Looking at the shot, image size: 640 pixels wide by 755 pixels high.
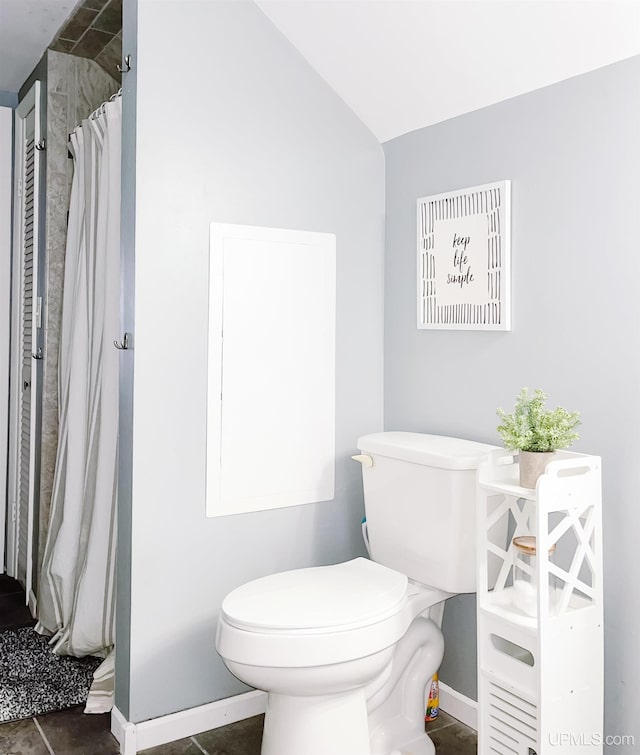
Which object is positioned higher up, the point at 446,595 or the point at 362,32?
the point at 362,32

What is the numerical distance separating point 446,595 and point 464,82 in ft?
4.69

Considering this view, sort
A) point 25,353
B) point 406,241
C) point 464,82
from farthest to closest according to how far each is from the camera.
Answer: point 25,353
point 406,241
point 464,82

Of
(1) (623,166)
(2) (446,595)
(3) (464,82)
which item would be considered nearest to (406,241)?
(3) (464,82)

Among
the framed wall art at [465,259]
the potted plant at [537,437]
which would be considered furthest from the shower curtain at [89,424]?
the potted plant at [537,437]

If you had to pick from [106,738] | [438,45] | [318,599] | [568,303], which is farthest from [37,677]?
[438,45]

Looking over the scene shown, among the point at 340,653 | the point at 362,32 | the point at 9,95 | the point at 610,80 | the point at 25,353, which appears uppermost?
the point at 9,95

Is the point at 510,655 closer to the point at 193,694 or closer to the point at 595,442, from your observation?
the point at 595,442

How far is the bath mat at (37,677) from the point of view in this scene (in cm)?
221

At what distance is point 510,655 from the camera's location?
5.42 feet

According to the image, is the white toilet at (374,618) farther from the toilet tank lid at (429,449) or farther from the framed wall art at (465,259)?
the framed wall art at (465,259)

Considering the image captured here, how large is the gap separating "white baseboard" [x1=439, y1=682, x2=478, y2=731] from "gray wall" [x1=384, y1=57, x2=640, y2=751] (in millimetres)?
33

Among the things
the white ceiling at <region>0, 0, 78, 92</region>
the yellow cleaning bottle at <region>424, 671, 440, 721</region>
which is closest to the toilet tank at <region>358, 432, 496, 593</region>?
the yellow cleaning bottle at <region>424, 671, 440, 721</region>

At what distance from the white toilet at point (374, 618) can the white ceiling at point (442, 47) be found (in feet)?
3.24

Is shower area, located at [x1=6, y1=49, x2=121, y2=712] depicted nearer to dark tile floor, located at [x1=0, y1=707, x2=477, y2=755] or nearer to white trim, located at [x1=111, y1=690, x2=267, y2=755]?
dark tile floor, located at [x1=0, y1=707, x2=477, y2=755]
